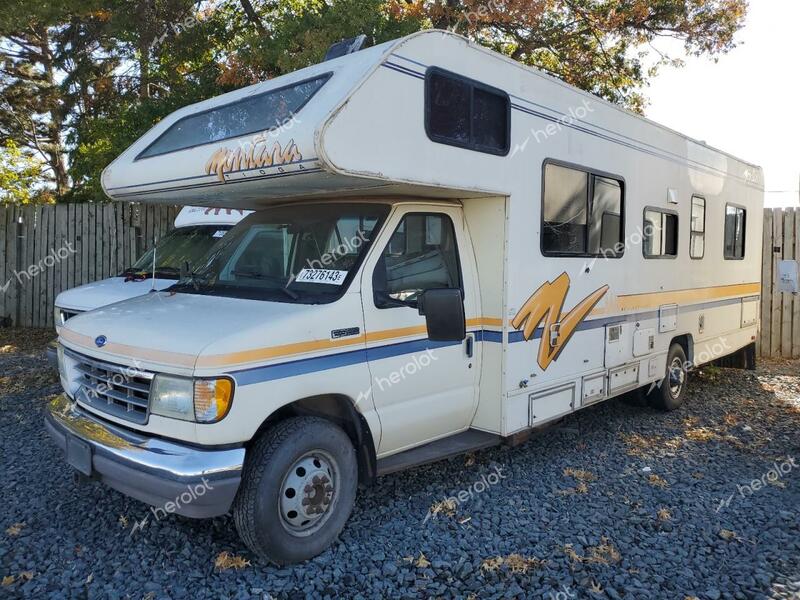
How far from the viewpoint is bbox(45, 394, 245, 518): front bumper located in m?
3.22

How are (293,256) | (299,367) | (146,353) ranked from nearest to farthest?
(146,353) → (299,367) → (293,256)

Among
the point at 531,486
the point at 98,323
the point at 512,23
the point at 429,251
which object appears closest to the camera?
the point at 98,323

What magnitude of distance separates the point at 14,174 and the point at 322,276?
1432 centimetres

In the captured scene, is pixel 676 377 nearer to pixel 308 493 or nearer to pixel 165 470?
pixel 308 493

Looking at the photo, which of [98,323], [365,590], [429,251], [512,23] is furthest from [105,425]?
[512,23]

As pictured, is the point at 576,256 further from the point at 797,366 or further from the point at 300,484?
the point at 797,366

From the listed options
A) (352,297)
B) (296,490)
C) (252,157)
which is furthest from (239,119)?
(296,490)

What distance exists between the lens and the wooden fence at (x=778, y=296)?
34.7 ft

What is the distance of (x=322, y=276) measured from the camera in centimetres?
400

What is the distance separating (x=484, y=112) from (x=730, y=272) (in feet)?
18.2

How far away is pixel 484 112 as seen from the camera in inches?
179

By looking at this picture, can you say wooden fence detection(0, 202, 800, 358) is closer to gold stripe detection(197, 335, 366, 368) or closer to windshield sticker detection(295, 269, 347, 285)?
windshield sticker detection(295, 269, 347, 285)

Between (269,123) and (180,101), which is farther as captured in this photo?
(180,101)

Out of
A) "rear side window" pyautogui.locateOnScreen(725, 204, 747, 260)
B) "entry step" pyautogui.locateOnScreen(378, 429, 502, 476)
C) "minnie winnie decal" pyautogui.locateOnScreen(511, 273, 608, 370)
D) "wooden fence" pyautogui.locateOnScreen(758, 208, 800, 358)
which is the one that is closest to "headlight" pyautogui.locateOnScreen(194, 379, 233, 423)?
"entry step" pyautogui.locateOnScreen(378, 429, 502, 476)
